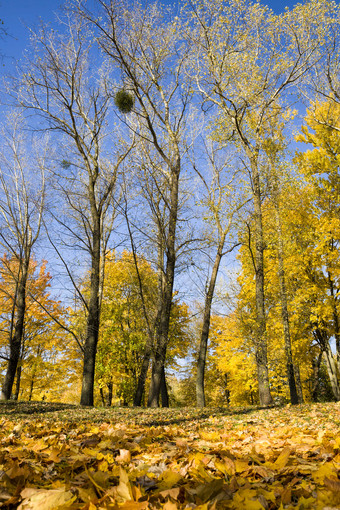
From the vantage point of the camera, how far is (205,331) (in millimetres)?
12352

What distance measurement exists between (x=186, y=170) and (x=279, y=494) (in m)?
11.7

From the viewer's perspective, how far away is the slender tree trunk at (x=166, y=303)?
995 centimetres

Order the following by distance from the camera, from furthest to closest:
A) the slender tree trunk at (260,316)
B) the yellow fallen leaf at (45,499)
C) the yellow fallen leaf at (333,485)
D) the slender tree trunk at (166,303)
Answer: the slender tree trunk at (166,303) → the slender tree trunk at (260,316) → the yellow fallen leaf at (333,485) → the yellow fallen leaf at (45,499)

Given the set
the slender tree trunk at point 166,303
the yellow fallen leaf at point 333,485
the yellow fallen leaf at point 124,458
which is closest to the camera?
the yellow fallen leaf at point 333,485

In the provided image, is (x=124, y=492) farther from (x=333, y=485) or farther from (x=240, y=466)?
(x=333, y=485)

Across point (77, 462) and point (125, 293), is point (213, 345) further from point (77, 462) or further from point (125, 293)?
point (77, 462)

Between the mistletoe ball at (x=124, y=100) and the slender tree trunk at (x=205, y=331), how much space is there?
651cm

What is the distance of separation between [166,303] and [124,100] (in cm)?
613

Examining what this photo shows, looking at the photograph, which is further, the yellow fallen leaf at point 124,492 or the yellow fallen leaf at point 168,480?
the yellow fallen leaf at point 168,480

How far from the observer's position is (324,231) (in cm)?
1083

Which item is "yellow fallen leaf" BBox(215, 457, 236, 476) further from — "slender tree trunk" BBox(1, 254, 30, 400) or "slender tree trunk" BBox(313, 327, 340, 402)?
"slender tree trunk" BBox(313, 327, 340, 402)

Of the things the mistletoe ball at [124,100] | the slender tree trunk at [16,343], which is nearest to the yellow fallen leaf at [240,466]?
the mistletoe ball at [124,100]

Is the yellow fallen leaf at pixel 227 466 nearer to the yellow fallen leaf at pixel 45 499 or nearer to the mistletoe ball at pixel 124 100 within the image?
the yellow fallen leaf at pixel 45 499

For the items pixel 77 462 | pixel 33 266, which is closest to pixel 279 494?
pixel 77 462
